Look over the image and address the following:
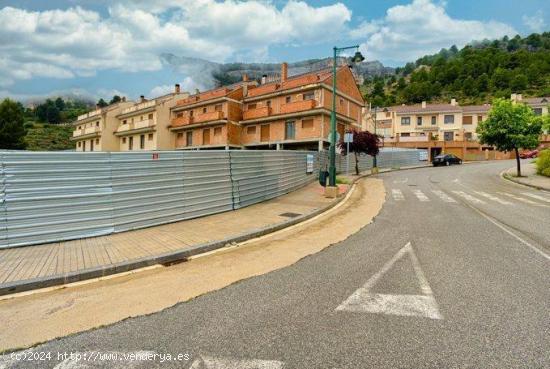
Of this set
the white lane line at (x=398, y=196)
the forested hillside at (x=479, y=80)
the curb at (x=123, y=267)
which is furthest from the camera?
the forested hillside at (x=479, y=80)

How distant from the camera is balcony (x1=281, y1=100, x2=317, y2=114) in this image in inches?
1262

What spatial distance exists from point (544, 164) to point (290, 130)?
71.6 feet

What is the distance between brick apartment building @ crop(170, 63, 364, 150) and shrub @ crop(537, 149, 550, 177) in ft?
56.4

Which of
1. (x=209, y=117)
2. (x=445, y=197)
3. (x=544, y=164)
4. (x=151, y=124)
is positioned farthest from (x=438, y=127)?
(x=445, y=197)

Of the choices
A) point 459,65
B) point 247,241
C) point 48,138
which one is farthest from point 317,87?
point 459,65

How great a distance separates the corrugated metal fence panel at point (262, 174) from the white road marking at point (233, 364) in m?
8.52

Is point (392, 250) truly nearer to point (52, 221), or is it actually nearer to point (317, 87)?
point (52, 221)

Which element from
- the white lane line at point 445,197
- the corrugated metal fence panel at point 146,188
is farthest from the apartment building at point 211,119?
the corrugated metal fence panel at point 146,188

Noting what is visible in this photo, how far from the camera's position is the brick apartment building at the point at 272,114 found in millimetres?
32750

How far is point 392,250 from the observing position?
256 inches

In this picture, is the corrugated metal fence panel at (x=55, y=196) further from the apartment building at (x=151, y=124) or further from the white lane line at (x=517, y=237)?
the apartment building at (x=151, y=124)

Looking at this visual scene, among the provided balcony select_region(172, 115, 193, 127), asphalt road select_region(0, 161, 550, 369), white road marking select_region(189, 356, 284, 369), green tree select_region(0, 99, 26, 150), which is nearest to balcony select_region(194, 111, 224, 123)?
balcony select_region(172, 115, 193, 127)

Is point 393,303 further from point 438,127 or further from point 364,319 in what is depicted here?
point 438,127

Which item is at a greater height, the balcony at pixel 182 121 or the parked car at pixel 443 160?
the balcony at pixel 182 121
